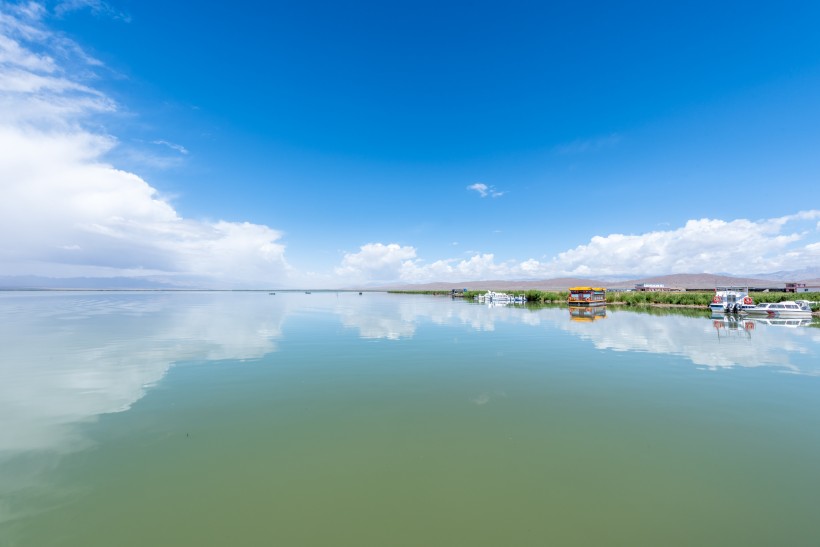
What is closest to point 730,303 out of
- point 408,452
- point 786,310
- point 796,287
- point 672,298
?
point 786,310

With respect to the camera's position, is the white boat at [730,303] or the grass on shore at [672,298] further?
the grass on shore at [672,298]

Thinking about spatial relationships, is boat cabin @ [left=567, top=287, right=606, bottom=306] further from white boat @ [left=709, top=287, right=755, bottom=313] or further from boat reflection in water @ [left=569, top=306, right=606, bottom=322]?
white boat @ [left=709, top=287, right=755, bottom=313]

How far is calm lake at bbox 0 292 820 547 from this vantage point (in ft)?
18.3

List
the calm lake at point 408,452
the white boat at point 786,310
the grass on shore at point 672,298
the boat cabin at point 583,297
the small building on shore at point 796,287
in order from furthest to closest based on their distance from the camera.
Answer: the small building on shore at point 796,287
the boat cabin at point 583,297
the grass on shore at point 672,298
the white boat at point 786,310
the calm lake at point 408,452

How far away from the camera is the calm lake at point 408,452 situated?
5.58 m

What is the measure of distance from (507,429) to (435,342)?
1446 cm

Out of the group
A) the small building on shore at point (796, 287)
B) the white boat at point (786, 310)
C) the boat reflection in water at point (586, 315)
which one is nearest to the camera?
the boat reflection in water at point (586, 315)

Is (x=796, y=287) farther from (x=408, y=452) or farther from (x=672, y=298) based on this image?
(x=408, y=452)

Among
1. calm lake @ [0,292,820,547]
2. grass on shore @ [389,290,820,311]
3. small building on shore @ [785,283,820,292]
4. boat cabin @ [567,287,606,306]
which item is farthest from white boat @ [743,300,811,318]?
small building on shore @ [785,283,820,292]

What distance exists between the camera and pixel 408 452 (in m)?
8.10

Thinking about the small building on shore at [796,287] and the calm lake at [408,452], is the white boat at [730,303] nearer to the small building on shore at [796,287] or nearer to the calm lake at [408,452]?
the small building on shore at [796,287]

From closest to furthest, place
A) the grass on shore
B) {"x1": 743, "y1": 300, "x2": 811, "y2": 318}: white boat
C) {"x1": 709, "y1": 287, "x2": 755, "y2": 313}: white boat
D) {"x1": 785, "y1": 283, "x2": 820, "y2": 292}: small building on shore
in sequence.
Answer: {"x1": 743, "y1": 300, "x2": 811, "y2": 318}: white boat → {"x1": 709, "y1": 287, "x2": 755, "y2": 313}: white boat → the grass on shore → {"x1": 785, "y1": 283, "x2": 820, "y2": 292}: small building on shore

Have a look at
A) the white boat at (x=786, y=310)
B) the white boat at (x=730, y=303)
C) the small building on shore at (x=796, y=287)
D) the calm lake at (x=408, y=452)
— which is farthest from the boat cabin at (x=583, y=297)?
the calm lake at (x=408, y=452)

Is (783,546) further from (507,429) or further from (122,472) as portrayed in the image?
(122,472)
